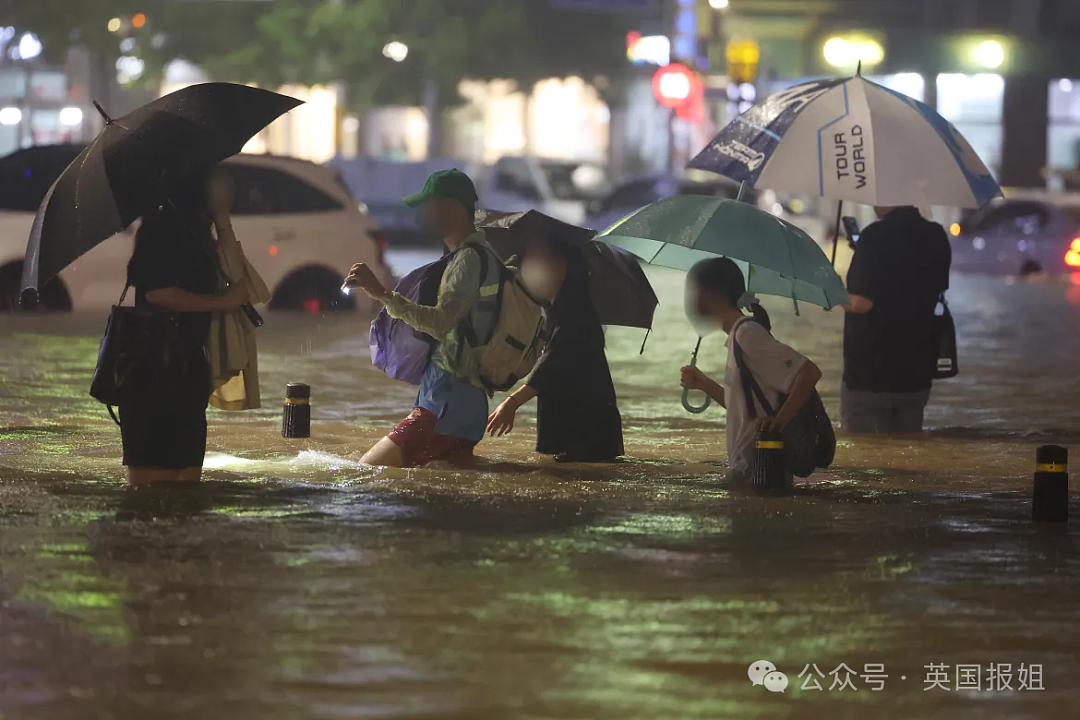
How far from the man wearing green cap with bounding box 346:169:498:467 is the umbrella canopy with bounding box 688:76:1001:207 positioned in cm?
193

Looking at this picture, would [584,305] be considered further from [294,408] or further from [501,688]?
[501,688]

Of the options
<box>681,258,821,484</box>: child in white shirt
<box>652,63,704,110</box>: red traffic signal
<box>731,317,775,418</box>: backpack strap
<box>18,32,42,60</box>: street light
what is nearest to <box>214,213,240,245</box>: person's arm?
<box>681,258,821,484</box>: child in white shirt

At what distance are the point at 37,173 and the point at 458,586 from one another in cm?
1158

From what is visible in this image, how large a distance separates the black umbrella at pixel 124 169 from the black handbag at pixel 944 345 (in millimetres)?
4930

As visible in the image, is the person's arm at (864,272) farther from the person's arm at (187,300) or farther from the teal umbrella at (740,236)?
the person's arm at (187,300)

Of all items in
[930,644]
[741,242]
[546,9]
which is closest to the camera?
[930,644]

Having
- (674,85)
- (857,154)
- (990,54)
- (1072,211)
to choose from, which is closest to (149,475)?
(857,154)

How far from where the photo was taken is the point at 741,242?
9188mm

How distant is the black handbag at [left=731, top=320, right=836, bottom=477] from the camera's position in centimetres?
900

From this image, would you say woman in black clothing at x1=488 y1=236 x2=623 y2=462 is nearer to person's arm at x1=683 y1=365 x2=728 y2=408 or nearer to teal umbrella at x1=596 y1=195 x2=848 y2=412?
teal umbrella at x1=596 y1=195 x2=848 y2=412

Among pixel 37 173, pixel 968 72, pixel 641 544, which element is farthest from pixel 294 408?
pixel 968 72

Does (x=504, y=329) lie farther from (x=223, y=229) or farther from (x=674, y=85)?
(x=674, y=85)

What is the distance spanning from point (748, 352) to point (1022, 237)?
21732 millimetres

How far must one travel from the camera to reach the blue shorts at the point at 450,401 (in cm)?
940
